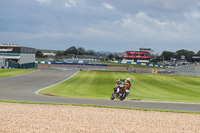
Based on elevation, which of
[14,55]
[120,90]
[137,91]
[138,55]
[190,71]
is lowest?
[137,91]

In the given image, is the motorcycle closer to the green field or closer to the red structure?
the green field

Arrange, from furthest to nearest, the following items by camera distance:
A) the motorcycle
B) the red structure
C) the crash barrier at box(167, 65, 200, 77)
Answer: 1. the red structure
2. the crash barrier at box(167, 65, 200, 77)
3. the motorcycle

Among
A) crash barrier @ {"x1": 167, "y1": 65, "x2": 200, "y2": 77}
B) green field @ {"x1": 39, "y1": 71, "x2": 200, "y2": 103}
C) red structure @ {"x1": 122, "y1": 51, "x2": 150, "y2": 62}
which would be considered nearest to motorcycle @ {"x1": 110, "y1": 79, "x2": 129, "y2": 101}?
green field @ {"x1": 39, "y1": 71, "x2": 200, "y2": 103}

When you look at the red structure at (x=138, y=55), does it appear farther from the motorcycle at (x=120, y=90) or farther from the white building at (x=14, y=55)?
the motorcycle at (x=120, y=90)

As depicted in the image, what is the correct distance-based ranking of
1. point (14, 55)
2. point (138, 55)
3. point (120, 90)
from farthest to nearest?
point (138, 55) → point (14, 55) → point (120, 90)

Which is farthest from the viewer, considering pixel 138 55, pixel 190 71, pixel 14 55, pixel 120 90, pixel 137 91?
pixel 138 55

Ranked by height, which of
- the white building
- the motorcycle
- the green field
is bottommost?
the green field

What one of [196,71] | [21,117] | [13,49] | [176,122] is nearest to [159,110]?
[176,122]

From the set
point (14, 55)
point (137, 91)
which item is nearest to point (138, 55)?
point (14, 55)

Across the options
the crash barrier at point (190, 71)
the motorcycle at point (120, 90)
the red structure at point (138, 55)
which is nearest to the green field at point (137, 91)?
the motorcycle at point (120, 90)

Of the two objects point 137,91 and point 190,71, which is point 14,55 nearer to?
point 190,71

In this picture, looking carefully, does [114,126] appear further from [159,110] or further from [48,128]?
[159,110]

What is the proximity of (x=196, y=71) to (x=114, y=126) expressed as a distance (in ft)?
183

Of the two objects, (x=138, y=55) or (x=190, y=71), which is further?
(x=138, y=55)
